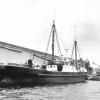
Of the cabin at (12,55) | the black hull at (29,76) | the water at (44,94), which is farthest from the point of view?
the cabin at (12,55)

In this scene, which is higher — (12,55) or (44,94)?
(12,55)

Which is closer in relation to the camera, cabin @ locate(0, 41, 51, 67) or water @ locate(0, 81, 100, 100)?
water @ locate(0, 81, 100, 100)

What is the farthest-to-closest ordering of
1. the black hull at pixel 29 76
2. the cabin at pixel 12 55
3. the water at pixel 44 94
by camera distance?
the cabin at pixel 12 55 → the black hull at pixel 29 76 → the water at pixel 44 94

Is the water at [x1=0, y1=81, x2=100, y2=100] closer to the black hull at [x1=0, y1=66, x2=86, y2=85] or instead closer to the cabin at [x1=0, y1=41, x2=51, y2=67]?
the black hull at [x1=0, y1=66, x2=86, y2=85]

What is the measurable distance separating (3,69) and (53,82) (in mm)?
9704

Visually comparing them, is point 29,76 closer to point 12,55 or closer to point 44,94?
point 44,94

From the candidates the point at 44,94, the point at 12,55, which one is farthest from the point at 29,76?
the point at 12,55

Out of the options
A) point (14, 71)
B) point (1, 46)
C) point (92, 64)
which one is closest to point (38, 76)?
point (14, 71)

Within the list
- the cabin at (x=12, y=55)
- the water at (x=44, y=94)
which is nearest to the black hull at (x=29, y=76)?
the water at (x=44, y=94)

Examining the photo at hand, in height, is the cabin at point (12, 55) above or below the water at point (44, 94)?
above

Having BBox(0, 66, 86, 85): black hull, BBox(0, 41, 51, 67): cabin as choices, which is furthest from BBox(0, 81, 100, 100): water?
BBox(0, 41, 51, 67): cabin

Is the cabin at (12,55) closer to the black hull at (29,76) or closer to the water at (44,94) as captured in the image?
the black hull at (29,76)

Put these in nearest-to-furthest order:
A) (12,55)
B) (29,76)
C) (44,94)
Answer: (44,94)
(29,76)
(12,55)

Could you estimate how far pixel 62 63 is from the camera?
49250 millimetres
